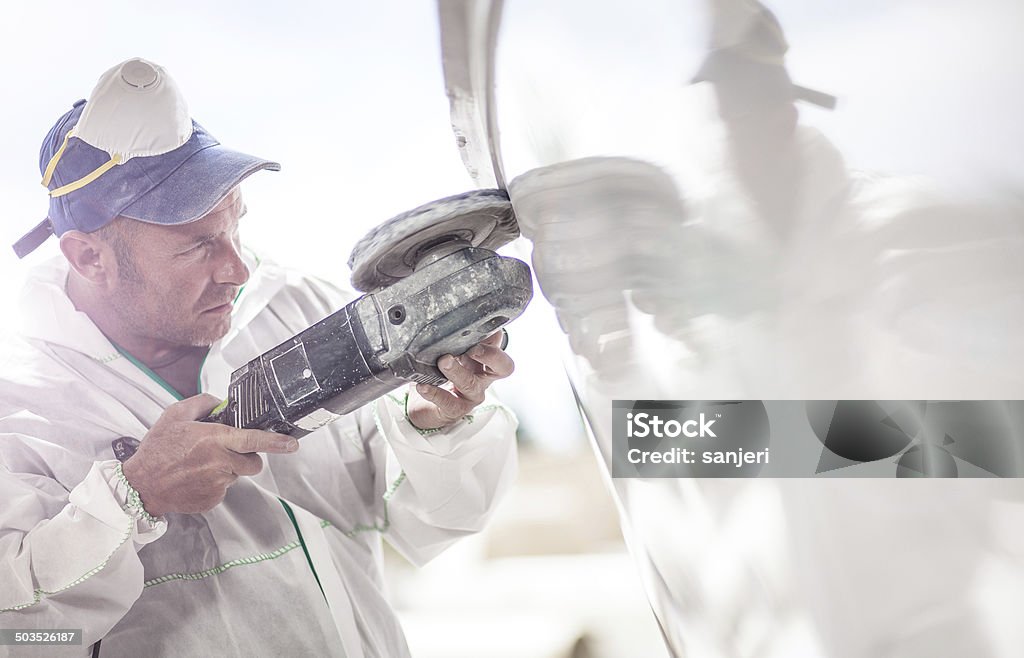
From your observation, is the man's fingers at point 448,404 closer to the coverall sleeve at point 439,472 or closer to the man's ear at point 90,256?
the coverall sleeve at point 439,472

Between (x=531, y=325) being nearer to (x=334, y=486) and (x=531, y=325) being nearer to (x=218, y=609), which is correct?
(x=334, y=486)

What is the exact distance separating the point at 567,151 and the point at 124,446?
0.47m

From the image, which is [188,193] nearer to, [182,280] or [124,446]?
[182,280]

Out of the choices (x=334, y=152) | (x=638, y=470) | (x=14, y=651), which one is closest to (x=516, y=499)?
(x=334, y=152)

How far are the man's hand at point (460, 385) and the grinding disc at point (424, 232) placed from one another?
6cm

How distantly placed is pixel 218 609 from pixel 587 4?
0.53m

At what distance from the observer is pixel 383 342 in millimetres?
430

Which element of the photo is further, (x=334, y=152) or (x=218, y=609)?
(x=334, y=152)

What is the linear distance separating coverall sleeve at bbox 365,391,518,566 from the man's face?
0.16m

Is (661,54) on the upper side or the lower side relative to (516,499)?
upper

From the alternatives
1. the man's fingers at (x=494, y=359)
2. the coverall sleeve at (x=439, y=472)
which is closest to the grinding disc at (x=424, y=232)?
the man's fingers at (x=494, y=359)

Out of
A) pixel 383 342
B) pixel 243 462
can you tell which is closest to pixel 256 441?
pixel 243 462

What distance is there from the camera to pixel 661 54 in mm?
245

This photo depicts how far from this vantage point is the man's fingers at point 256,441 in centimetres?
52
